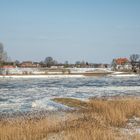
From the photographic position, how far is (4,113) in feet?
68.3

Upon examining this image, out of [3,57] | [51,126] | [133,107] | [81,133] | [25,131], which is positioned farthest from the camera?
[3,57]

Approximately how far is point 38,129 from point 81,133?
2.09 meters

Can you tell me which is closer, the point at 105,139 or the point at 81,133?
the point at 105,139

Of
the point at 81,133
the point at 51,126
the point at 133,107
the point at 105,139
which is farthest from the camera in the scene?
the point at 133,107

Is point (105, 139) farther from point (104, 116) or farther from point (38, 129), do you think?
point (104, 116)

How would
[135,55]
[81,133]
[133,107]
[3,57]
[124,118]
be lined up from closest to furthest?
[81,133] → [124,118] → [133,107] → [3,57] → [135,55]

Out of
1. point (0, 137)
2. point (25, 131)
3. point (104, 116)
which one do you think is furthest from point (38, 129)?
point (104, 116)

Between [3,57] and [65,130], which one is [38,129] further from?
[3,57]

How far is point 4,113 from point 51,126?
739 centimetres

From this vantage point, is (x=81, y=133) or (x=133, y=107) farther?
(x=133, y=107)

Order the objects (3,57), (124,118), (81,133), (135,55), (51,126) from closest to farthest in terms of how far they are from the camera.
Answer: (81,133)
(51,126)
(124,118)
(3,57)
(135,55)

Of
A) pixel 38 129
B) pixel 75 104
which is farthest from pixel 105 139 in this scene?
pixel 75 104

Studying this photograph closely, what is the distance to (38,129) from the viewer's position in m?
13.2

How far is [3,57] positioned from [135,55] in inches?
3474
